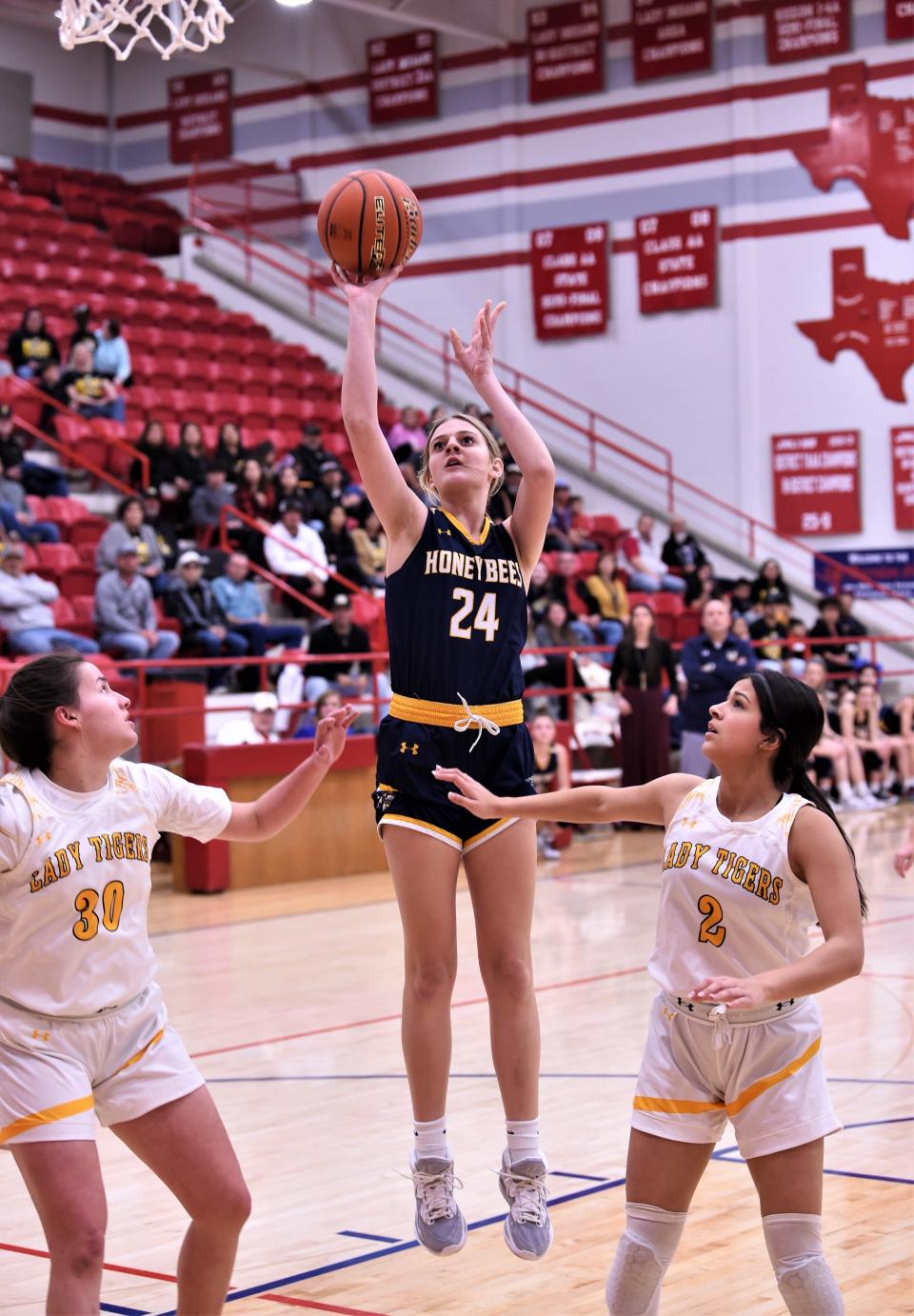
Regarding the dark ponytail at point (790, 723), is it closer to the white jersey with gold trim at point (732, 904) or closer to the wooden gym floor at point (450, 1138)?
the white jersey with gold trim at point (732, 904)

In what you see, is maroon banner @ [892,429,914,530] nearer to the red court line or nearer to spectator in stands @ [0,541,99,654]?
spectator in stands @ [0,541,99,654]

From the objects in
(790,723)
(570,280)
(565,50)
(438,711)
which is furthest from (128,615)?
(565,50)

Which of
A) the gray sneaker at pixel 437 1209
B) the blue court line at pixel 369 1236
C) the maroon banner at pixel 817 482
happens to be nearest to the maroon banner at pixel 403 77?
the maroon banner at pixel 817 482

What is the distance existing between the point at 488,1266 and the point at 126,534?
934 centimetres

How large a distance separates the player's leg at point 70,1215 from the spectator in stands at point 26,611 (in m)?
8.74

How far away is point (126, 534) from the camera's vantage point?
510 inches

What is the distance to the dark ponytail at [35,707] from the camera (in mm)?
3406

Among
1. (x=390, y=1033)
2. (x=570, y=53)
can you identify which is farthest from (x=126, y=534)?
(x=570, y=53)

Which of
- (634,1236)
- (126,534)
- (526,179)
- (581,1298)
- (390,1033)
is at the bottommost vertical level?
(390,1033)

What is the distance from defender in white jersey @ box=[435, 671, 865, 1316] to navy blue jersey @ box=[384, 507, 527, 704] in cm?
73

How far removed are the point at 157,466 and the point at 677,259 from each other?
301 inches

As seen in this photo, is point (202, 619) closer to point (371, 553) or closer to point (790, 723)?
point (371, 553)

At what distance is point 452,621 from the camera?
417 centimetres

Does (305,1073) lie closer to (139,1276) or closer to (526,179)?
(139,1276)
